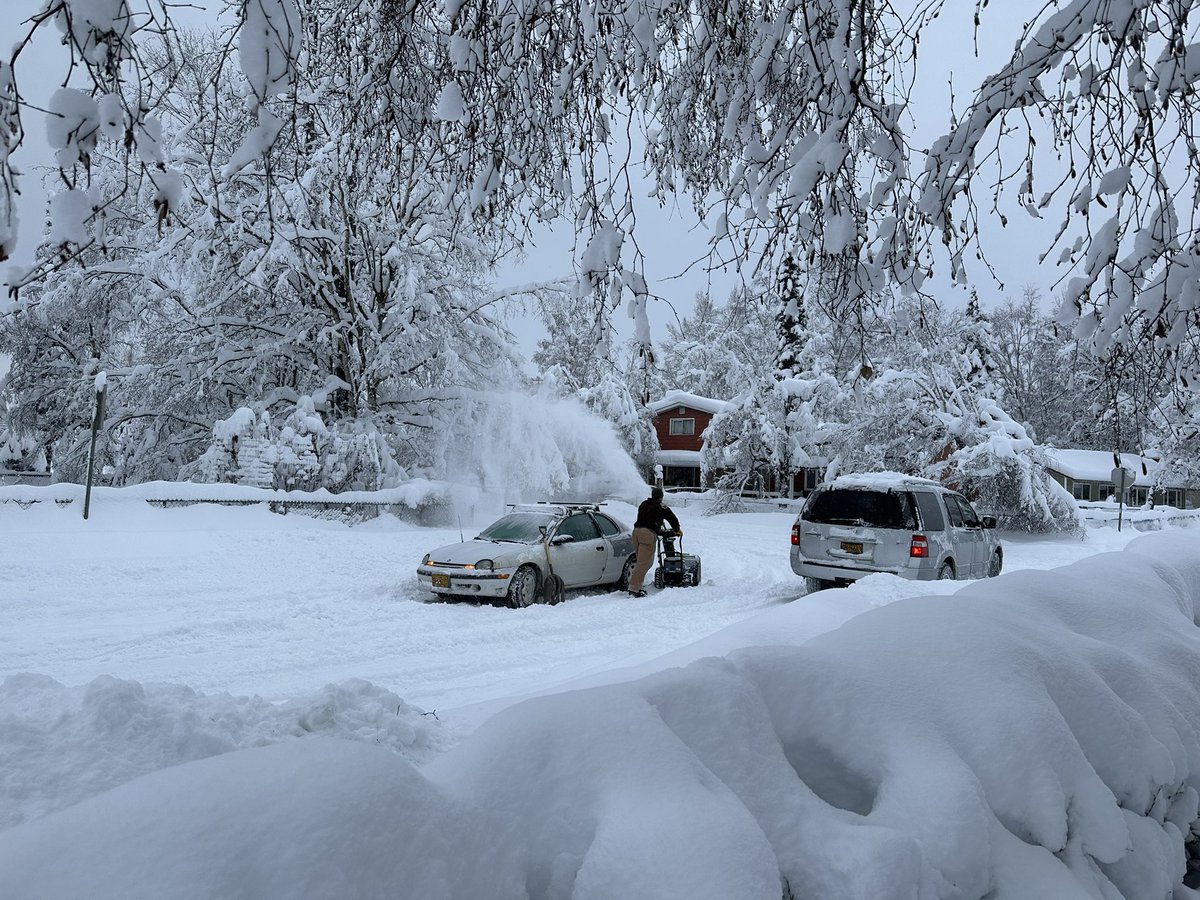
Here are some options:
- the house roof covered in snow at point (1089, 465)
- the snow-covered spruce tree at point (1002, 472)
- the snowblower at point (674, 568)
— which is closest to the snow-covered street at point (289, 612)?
the snowblower at point (674, 568)

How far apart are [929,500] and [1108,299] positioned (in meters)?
10.4

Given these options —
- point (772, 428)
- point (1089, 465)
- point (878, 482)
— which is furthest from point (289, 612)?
point (1089, 465)

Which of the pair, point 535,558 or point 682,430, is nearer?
point 535,558

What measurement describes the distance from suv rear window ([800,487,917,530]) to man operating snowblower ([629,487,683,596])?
7.47 ft

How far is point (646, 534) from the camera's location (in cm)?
1445

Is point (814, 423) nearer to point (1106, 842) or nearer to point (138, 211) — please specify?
point (138, 211)

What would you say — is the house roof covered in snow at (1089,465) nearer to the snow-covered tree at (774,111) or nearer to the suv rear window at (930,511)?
the suv rear window at (930,511)

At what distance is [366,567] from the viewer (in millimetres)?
15289

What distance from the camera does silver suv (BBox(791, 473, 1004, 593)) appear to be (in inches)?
529

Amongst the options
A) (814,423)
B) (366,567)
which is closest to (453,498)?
(366,567)

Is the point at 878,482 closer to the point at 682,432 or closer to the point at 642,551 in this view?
the point at 642,551

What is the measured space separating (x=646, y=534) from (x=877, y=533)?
3.62 m

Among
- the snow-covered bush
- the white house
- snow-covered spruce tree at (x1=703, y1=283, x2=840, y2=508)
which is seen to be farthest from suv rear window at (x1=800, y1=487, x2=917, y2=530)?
the white house

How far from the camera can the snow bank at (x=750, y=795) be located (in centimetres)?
152
